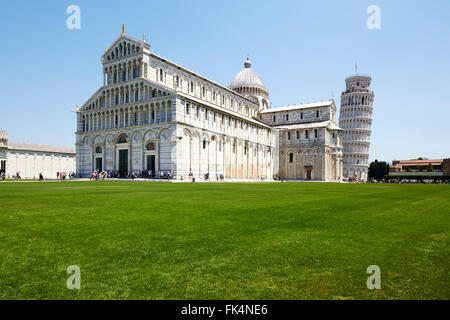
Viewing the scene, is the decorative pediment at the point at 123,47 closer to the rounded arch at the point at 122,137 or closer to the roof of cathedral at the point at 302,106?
the rounded arch at the point at 122,137

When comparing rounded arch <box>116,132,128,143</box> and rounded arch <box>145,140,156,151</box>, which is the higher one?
rounded arch <box>116,132,128,143</box>

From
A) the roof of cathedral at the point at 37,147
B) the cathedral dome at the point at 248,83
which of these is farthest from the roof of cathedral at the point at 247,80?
the roof of cathedral at the point at 37,147

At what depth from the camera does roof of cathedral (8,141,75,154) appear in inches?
2534

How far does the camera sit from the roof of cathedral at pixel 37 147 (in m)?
64.4

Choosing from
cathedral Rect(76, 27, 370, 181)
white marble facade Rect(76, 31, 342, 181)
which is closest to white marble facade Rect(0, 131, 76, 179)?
white marble facade Rect(76, 31, 342, 181)

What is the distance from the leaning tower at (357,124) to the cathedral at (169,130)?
36210 millimetres

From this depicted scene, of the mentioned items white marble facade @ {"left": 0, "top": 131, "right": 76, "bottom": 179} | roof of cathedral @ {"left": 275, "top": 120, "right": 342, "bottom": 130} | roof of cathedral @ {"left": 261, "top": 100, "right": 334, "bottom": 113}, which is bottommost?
white marble facade @ {"left": 0, "top": 131, "right": 76, "bottom": 179}

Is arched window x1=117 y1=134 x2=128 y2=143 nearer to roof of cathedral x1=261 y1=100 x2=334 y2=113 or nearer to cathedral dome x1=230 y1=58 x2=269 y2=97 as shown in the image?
cathedral dome x1=230 y1=58 x2=269 y2=97

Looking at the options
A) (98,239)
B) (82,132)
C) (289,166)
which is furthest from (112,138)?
(98,239)

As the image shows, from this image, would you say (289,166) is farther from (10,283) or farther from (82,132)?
(10,283)

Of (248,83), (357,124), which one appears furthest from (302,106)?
(357,124)

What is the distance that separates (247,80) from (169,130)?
44427 mm

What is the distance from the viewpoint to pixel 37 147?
6881 cm

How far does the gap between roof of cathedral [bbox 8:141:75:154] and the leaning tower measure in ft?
281
